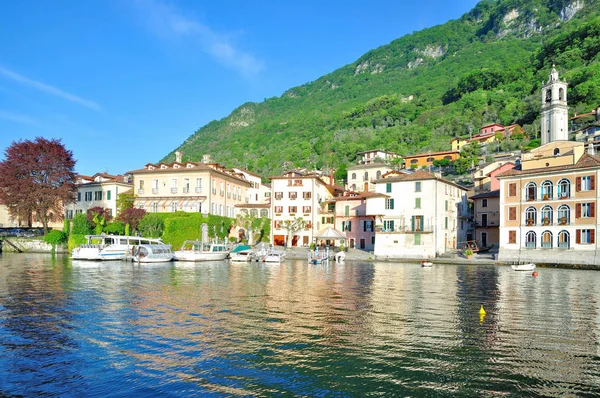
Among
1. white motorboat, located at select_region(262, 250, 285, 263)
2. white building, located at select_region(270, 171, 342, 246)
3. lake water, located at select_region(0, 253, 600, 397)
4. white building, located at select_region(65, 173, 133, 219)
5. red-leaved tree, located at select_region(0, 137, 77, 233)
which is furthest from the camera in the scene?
white building, located at select_region(65, 173, 133, 219)

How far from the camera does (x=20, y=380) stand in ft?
37.6

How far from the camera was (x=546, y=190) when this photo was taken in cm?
5162

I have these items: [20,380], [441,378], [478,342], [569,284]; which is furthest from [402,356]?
[569,284]

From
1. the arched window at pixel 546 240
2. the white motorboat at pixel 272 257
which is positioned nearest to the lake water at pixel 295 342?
the arched window at pixel 546 240

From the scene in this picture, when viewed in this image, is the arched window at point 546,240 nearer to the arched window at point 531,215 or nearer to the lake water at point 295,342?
the arched window at point 531,215

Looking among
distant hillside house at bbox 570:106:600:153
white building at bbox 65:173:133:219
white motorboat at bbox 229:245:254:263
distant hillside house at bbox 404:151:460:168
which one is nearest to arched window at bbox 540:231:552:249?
white motorboat at bbox 229:245:254:263

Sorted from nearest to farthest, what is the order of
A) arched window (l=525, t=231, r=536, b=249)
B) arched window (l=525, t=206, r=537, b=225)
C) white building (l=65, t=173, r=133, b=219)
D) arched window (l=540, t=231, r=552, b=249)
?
1. arched window (l=540, t=231, r=552, b=249)
2. arched window (l=525, t=231, r=536, b=249)
3. arched window (l=525, t=206, r=537, b=225)
4. white building (l=65, t=173, r=133, b=219)

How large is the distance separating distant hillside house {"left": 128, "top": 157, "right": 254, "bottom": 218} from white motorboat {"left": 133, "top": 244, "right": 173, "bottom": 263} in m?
13.9

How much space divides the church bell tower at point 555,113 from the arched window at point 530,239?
3582cm

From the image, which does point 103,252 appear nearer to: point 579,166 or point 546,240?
point 546,240

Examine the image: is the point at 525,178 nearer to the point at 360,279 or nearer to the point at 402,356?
the point at 360,279

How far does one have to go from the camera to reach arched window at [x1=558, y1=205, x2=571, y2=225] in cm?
4938

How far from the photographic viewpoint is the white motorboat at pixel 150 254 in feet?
170

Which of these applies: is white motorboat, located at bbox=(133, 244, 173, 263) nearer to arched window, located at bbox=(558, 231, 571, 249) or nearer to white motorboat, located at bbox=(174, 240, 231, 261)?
white motorboat, located at bbox=(174, 240, 231, 261)
